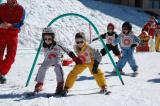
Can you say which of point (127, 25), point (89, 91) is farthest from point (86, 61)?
point (127, 25)

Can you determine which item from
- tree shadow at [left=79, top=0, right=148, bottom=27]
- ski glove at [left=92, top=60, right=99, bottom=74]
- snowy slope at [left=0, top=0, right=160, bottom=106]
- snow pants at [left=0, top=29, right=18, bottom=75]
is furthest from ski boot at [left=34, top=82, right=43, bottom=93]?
tree shadow at [left=79, top=0, right=148, bottom=27]

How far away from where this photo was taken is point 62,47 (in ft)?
26.7

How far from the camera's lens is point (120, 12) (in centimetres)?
2627

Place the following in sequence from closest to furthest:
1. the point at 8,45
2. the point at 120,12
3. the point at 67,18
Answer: the point at 8,45
the point at 67,18
the point at 120,12

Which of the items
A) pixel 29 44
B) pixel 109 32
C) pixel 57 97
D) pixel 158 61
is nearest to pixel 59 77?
pixel 57 97

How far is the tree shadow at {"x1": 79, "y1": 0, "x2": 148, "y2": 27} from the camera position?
24.9m

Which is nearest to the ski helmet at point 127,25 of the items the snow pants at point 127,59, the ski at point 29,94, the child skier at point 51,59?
the snow pants at point 127,59

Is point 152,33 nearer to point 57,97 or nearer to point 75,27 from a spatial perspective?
point 75,27

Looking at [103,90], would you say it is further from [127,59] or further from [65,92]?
[127,59]

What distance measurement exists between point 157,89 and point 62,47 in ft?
6.22

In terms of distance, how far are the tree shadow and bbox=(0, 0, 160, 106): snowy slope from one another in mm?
1580

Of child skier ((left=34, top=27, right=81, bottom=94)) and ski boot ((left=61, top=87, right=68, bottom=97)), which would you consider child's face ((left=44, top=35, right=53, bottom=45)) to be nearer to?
child skier ((left=34, top=27, right=81, bottom=94))

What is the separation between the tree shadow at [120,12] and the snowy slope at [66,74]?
62.2 inches

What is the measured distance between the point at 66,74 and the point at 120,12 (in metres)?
16.0
